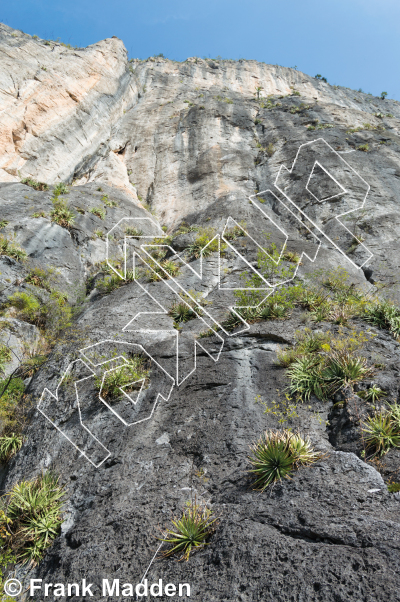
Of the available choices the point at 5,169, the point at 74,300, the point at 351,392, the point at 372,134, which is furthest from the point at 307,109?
the point at 351,392

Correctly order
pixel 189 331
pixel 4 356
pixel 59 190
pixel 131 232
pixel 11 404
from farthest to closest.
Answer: pixel 59 190
pixel 131 232
pixel 189 331
pixel 4 356
pixel 11 404

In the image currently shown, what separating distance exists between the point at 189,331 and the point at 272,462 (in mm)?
4413

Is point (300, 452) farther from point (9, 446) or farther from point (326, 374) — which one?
point (9, 446)

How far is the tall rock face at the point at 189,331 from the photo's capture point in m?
4.04

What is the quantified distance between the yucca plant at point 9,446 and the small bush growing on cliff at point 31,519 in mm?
1210

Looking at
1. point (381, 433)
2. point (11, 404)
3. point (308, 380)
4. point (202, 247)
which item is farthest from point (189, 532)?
point (202, 247)

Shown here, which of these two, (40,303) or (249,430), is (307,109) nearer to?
(40,303)

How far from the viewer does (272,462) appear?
15.6ft

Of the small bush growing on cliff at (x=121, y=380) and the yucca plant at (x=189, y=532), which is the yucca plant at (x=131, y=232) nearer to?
the small bush growing on cliff at (x=121, y=380)

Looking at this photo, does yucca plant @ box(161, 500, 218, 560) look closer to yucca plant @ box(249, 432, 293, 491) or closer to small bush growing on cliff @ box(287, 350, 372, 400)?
yucca plant @ box(249, 432, 293, 491)

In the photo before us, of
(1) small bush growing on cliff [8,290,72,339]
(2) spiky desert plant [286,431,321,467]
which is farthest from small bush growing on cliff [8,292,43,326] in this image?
(2) spiky desert plant [286,431,321,467]

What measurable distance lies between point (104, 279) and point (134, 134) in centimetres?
1650

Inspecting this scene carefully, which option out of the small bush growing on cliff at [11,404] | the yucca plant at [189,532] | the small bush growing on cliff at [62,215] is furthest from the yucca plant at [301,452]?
the small bush growing on cliff at [62,215]

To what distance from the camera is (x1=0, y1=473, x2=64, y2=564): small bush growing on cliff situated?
17.0 feet
